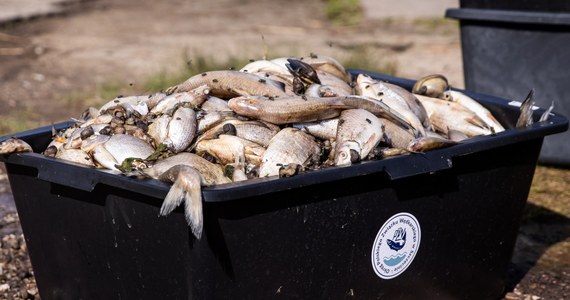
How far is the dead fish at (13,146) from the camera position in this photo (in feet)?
9.62

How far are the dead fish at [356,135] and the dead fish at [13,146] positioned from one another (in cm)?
101

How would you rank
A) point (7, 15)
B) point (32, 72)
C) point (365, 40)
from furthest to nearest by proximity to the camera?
point (7, 15), point (365, 40), point (32, 72)

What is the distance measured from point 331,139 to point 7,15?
296 inches

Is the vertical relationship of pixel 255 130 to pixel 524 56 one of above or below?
above

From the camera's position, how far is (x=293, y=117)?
9.83 feet

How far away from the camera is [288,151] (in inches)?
112

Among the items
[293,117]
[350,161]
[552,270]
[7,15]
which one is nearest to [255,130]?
[293,117]

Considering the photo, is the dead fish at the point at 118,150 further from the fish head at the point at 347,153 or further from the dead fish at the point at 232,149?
the fish head at the point at 347,153

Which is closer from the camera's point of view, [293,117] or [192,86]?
[293,117]

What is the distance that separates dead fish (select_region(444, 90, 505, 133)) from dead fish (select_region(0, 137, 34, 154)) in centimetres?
170

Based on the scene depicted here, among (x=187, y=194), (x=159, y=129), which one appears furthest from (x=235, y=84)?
(x=187, y=194)

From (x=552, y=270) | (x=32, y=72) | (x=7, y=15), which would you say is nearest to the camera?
(x=552, y=270)

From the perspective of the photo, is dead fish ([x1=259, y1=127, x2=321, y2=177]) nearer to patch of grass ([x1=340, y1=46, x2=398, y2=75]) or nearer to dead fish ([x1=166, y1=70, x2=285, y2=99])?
dead fish ([x1=166, y1=70, x2=285, y2=99])

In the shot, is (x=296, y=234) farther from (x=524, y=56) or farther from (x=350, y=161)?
(x=524, y=56)
